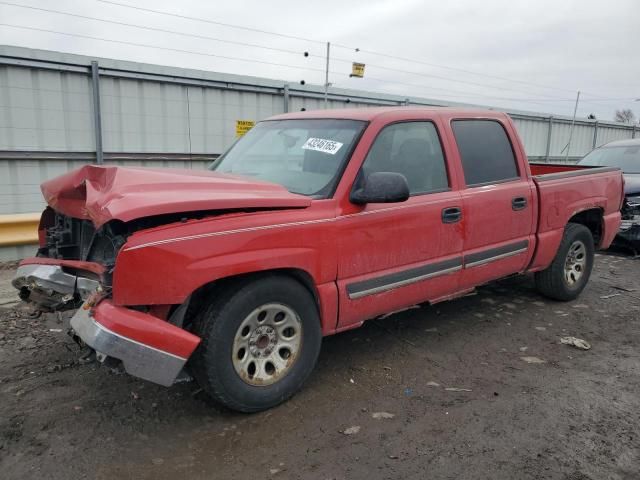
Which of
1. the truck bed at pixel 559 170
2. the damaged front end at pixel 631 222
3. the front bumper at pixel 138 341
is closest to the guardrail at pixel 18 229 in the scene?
the front bumper at pixel 138 341

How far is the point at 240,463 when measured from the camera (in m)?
2.69

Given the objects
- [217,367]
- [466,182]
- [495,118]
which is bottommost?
[217,367]

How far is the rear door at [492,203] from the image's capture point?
4223 mm

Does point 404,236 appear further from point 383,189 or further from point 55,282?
point 55,282

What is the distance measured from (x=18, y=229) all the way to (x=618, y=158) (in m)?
9.38

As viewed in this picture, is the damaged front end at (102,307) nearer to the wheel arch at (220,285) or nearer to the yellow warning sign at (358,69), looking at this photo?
the wheel arch at (220,285)

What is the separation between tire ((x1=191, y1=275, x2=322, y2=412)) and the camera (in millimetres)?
2877

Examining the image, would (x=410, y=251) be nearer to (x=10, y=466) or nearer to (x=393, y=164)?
(x=393, y=164)

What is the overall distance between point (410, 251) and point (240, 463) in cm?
186

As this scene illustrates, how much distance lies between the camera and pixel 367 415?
10.4 feet

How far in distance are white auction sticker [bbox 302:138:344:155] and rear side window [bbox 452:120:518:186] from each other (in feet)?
3.87

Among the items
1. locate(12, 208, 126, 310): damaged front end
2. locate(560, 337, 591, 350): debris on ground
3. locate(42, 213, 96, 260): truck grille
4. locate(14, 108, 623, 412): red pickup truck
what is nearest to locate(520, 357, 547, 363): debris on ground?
locate(560, 337, 591, 350): debris on ground

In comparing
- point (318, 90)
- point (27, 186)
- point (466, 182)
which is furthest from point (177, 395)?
point (318, 90)

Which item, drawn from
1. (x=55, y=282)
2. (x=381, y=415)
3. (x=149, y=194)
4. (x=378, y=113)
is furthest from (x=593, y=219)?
(x=55, y=282)
